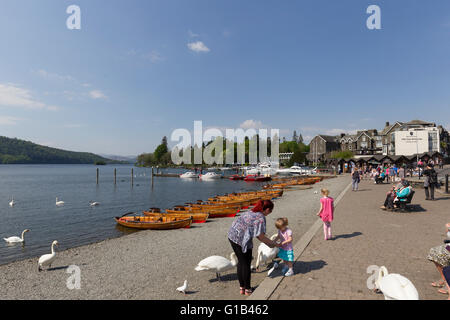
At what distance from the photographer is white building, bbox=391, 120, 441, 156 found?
192 feet

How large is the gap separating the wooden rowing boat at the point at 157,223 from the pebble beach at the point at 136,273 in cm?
208

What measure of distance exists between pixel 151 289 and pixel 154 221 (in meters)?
9.60

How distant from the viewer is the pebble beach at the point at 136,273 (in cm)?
607

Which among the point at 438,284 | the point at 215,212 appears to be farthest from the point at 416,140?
the point at 438,284

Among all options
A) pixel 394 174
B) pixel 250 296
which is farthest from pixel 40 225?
pixel 394 174

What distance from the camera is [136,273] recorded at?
754 cm

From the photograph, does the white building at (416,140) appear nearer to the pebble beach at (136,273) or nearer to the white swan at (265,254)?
the pebble beach at (136,273)

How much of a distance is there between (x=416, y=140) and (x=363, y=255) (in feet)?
226

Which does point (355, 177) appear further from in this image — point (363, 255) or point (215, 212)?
point (363, 255)

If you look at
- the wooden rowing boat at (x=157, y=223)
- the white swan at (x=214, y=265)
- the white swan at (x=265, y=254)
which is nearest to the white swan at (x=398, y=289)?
the white swan at (x=265, y=254)

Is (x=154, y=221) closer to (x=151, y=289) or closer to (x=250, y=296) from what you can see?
(x=151, y=289)

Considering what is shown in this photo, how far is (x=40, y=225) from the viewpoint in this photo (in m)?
19.1

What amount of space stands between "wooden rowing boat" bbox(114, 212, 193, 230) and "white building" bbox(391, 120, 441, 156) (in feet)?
211
